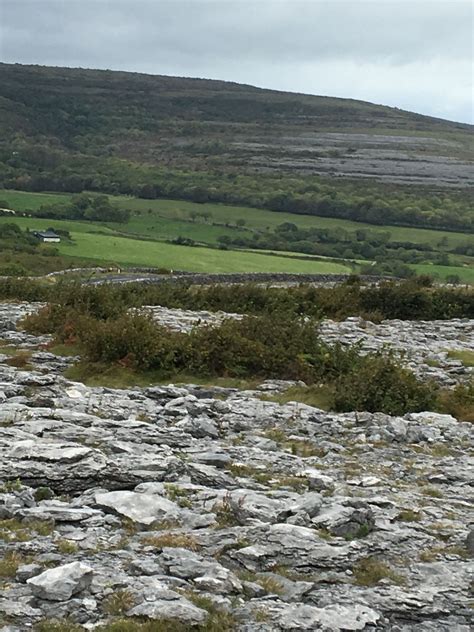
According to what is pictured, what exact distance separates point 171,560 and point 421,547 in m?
3.34

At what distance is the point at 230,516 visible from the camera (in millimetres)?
10891

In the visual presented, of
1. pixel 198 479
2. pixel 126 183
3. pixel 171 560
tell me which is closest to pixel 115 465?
pixel 198 479

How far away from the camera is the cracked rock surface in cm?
871

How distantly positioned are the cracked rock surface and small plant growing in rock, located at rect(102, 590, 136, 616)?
18 mm

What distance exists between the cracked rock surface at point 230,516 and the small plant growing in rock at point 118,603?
18mm

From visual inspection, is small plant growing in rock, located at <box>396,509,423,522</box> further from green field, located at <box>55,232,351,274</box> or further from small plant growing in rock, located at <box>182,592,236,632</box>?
green field, located at <box>55,232,351,274</box>

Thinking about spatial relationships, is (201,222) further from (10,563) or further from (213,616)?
(213,616)

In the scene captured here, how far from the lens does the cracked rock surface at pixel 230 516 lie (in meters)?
8.71

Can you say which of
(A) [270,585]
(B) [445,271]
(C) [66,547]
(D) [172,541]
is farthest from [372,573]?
(B) [445,271]

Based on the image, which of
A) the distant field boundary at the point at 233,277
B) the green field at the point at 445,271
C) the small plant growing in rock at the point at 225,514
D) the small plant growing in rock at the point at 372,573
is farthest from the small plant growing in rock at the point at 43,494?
the green field at the point at 445,271

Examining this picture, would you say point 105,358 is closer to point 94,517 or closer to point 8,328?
point 8,328

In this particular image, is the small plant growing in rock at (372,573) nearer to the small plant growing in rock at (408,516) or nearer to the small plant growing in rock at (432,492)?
the small plant growing in rock at (408,516)

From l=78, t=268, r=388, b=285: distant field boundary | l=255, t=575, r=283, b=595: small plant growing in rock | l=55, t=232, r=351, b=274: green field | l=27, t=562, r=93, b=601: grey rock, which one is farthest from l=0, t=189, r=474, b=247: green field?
l=27, t=562, r=93, b=601: grey rock

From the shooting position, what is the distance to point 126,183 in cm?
19388
